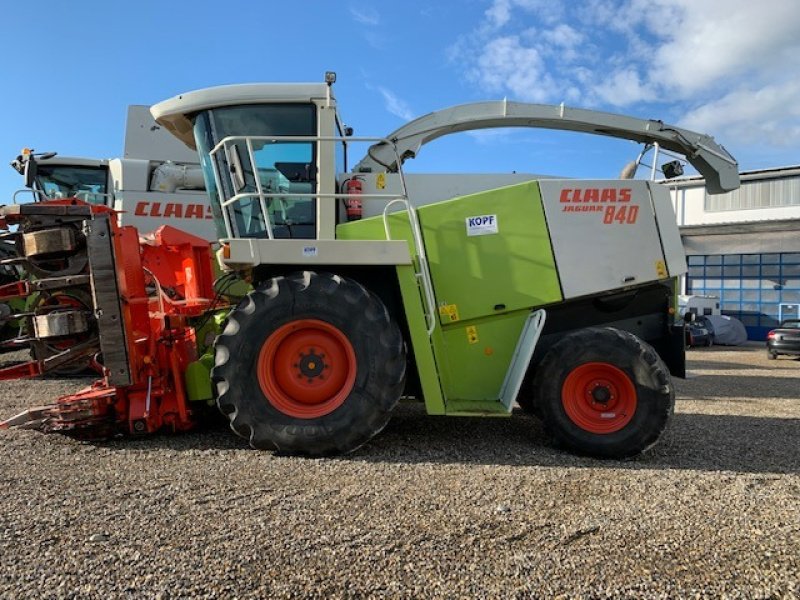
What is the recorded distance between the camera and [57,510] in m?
3.10

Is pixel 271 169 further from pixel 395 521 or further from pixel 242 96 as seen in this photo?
pixel 395 521

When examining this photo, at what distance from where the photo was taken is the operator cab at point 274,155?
15.8 feet

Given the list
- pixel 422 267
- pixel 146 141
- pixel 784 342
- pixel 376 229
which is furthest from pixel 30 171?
pixel 784 342

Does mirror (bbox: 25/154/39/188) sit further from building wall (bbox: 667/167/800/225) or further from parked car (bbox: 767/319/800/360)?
building wall (bbox: 667/167/800/225)

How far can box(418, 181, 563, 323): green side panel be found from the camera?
477 cm

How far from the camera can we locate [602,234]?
486 centimetres

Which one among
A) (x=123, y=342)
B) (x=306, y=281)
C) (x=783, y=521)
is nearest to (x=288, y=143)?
(x=306, y=281)

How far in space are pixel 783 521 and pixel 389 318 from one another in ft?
8.65

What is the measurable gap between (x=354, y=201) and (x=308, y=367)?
204cm

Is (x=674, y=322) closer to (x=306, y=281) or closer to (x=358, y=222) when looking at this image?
(x=358, y=222)

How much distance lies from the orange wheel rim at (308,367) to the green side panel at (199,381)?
2.30 ft

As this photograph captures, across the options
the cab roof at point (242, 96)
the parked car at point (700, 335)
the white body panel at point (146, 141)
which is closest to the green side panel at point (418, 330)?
the cab roof at point (242, 96)

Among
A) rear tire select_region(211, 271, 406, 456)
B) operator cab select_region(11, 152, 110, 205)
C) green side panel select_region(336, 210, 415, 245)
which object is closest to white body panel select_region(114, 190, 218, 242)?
operator cab select_region(11, 152, 110, 205)

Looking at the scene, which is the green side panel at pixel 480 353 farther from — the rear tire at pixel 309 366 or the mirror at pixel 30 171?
the mirror at pixel 30 171
